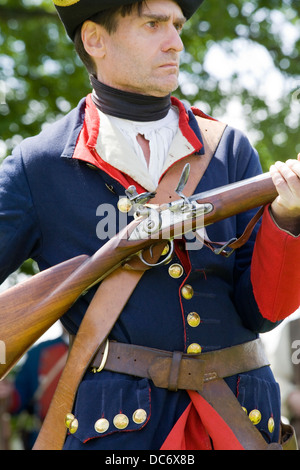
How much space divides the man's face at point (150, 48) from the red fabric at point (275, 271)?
736 mm

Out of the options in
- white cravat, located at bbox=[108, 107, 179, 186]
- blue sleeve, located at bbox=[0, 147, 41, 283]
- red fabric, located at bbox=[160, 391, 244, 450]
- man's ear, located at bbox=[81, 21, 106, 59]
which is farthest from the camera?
man's ear, located at bbox=[81, 21, 106, 59]

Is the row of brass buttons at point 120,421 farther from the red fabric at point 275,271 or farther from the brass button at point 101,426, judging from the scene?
the red fabric at point 275,271

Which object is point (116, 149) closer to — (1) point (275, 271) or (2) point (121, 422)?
(1) point (275, 271)

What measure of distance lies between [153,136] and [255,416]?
1.29 metres

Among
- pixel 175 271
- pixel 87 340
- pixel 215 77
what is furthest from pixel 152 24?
pixel 215 77

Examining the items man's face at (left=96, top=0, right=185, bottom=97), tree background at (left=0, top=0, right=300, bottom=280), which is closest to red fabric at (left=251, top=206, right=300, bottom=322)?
man's face at (left=96, top=0, right=185, bottom=97)

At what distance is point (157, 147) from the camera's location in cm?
365

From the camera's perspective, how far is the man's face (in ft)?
11.5

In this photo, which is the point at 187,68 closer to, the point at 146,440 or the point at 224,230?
the point at 224,230

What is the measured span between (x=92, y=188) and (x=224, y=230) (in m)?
0.59

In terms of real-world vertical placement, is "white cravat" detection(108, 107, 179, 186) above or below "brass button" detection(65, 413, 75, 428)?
above

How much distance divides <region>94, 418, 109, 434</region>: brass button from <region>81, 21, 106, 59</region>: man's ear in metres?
1.62

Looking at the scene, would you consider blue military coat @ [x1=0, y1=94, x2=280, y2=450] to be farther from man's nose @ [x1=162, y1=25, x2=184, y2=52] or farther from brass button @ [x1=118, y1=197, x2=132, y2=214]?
man's nose @ [x1=162, y1=25, x2=184, y2=52]

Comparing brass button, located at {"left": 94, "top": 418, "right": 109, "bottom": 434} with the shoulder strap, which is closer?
brass button, located at {"left": 94, "top": 418, "right": 109, "bottom": 434}
